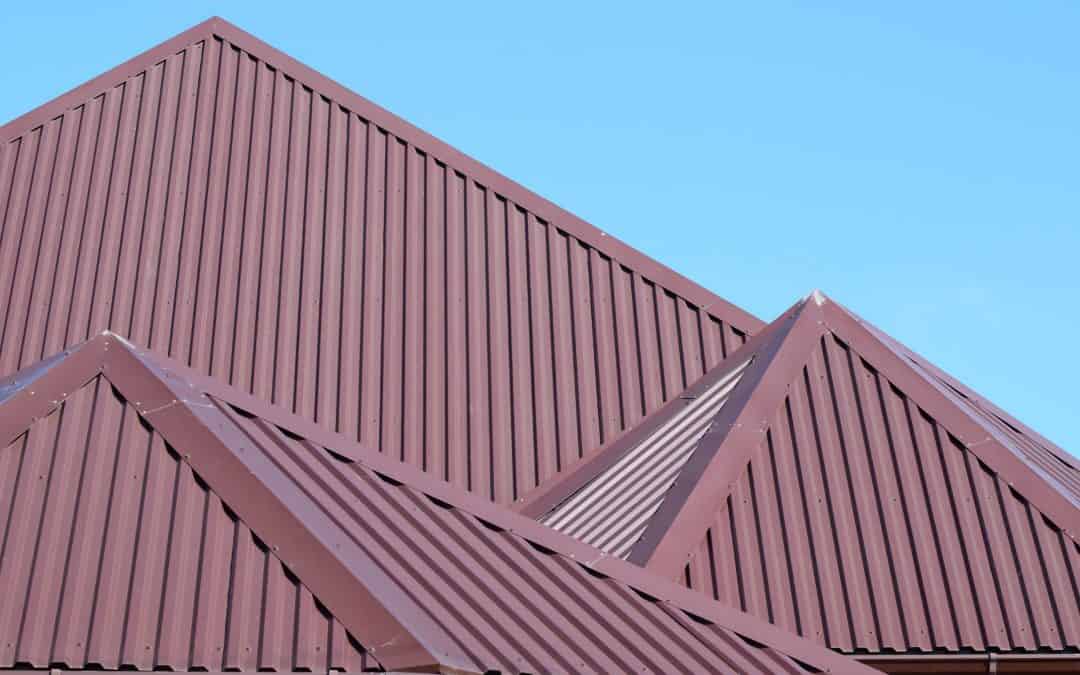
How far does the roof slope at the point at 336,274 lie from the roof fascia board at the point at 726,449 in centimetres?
219

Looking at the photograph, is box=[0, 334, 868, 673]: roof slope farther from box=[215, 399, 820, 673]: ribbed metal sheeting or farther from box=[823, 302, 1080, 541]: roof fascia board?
box=[823, 302, 1080, 541]: roof fascia board

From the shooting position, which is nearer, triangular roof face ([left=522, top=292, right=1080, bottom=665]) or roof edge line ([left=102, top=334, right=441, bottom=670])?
roof edge line ([left=102, top=334, right=441, bottom=670])

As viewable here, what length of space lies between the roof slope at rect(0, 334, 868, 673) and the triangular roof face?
2204 mm

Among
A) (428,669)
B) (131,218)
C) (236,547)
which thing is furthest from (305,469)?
(131,218)

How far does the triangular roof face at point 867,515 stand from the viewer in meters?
11.2

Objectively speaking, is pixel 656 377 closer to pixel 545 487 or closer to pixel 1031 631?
pixel 545 487

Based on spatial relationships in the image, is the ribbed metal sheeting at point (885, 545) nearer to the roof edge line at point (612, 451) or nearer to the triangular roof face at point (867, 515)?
the triangular roof face at point (867, 515)

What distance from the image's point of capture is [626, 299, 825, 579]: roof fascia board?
11.4m

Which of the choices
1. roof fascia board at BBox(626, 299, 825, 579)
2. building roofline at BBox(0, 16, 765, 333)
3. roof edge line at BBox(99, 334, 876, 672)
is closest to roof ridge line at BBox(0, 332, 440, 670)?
roof edge line at BBox(99, 334, 876, 672)

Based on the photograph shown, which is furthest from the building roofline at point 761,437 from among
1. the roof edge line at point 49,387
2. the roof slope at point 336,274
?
the roof edge line at point 49,387

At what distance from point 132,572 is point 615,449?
7.62 metres

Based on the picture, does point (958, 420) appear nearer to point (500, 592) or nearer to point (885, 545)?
point (885, 545)

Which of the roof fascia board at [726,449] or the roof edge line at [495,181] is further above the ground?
the roof edge line at [495,181]

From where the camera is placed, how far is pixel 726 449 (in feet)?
40.6
